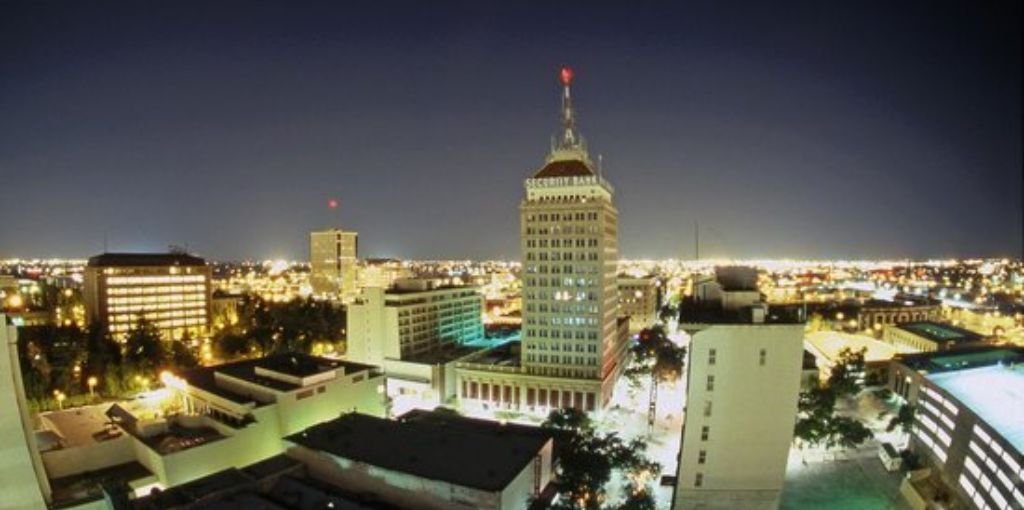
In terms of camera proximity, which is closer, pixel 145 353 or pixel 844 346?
pixel 145 353

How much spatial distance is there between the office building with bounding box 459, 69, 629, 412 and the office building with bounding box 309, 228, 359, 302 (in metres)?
124

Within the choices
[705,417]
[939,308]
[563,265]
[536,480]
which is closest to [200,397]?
[536,480]

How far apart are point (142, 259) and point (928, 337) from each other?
442ft

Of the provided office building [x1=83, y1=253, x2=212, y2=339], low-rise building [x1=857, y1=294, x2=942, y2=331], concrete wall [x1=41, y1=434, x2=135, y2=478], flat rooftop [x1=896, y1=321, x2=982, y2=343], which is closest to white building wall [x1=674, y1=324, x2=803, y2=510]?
concrete wall [x1=41, y1=434, x2=135, y2=478]

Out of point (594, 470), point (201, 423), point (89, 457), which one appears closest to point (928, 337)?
point (594, 470)

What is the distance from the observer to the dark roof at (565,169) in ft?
213

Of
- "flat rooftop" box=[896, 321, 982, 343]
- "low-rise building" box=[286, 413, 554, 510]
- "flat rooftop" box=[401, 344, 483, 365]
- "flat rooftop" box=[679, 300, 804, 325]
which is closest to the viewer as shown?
"low-rise building" box=[286, 413, 554, 510]

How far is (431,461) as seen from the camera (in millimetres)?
38344

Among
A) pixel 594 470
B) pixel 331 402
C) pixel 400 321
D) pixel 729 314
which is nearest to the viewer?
pixel 729 314

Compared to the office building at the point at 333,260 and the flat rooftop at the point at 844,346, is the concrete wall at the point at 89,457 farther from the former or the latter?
the office building at the point at 333,260

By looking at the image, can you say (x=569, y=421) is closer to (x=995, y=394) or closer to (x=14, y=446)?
(x=995, y=394)

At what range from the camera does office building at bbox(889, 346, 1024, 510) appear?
110 feet

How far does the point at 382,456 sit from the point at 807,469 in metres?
33.7

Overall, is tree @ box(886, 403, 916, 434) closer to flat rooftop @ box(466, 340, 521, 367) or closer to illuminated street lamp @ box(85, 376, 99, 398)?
flat rooftop @ box(466, 340, 521, 367)
